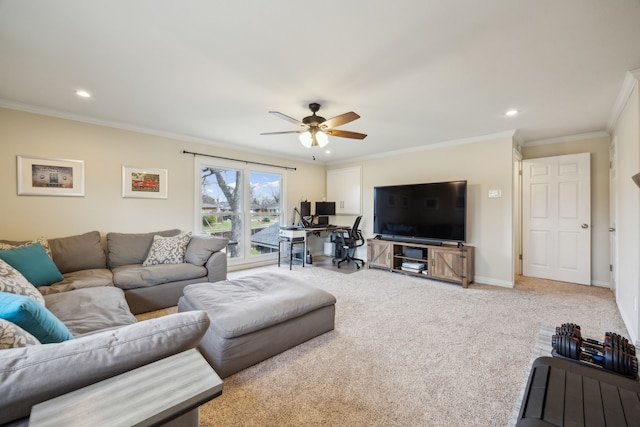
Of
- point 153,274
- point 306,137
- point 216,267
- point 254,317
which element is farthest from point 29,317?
point 306,137

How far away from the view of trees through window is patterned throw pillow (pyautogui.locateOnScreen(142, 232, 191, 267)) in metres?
0.96

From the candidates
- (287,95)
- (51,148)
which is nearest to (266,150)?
(287,95)

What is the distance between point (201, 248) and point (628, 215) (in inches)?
188

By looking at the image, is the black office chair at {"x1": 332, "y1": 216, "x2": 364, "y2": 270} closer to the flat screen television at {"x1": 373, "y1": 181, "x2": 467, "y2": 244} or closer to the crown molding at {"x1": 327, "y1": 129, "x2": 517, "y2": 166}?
the flat screen television at {"x1": 373, "y1": 181, "x2": 467, "y2": 244}

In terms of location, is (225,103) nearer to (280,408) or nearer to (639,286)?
(280,408)

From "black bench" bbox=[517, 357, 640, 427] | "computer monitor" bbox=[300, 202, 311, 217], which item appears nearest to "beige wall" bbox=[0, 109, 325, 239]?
"computer monitor" bbox=[300, 202, 311, 217]

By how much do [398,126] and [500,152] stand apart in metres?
1.67

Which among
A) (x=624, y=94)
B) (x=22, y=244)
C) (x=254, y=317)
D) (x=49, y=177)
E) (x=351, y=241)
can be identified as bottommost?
(x=254, y=317)

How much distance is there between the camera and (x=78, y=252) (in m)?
3.07

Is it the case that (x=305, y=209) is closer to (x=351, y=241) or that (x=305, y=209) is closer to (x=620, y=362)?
(x=351, y=241)

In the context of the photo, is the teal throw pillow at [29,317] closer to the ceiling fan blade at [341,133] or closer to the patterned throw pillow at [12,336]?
the patterned throw pillow at [12,336]

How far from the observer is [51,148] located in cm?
322

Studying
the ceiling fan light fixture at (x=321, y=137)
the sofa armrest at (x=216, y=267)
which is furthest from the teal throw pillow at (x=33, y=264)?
the ceiling fan light fixture at (x=321, y=137)

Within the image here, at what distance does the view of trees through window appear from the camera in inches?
186
